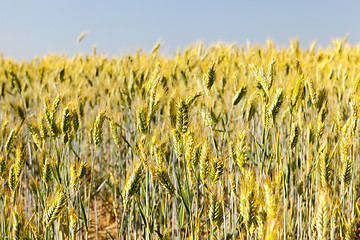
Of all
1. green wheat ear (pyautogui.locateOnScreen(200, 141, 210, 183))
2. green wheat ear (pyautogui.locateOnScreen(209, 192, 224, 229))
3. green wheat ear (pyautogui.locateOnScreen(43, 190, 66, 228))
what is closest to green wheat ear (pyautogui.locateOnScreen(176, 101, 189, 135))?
green wheat ear (pyautogui.locateOnScreen(200, 141, 210, 183))

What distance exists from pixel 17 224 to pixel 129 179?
40cm

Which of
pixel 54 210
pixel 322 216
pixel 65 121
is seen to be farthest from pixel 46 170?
pixel 322 216

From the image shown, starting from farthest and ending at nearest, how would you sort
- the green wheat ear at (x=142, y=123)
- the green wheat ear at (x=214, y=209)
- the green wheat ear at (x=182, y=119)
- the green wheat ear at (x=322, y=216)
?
1. the green wheat ear at (x=142, y=123)
2. the green wheat ear at (x=182, y=119)
3. the green wheat ear at (x=214, y=209)
4. the green wheat ear at (x=322, y=216)

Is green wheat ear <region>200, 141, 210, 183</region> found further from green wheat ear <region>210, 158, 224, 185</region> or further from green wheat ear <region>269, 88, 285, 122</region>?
green wheat ear <region>269, 88, 285, 122</region>

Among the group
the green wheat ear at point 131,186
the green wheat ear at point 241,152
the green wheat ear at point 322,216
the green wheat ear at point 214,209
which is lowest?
the green wheat ear at point 322,216

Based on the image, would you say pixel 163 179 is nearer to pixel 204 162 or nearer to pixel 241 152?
pixel 204 162

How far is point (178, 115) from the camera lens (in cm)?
119

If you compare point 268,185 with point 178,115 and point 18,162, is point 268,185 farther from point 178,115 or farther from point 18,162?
point 18,162

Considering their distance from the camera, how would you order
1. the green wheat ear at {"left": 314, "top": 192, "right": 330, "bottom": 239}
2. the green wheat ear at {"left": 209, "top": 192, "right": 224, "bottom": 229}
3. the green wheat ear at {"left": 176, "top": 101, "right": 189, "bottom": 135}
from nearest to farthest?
the green wheat ear at {"left": 314, "top": 192, "right": 330, "bottom": 239}
the green wheat ear at {"left": 209, "top": 192, "right": 224, "bottom": 229}
the green wheat ear at {"left": 176, "top": 101, "right": 189, "bottom": 135}

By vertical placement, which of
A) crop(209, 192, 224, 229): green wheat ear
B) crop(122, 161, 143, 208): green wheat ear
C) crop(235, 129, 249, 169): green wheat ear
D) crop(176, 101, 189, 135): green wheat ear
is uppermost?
crop(176, 101, 189, 135): green wheat ear

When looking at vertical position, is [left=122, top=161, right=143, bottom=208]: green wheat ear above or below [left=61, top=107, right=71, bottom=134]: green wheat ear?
below

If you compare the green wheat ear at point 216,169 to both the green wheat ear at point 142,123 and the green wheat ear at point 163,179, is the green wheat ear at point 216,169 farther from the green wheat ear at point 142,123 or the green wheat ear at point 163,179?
the green wheat ear at point 142,123

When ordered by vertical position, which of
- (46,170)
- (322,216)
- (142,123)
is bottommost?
(322,216)

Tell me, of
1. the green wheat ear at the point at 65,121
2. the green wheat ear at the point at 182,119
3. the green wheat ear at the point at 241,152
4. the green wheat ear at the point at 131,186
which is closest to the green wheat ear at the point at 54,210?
the green wheat ear at the point at 131,186
